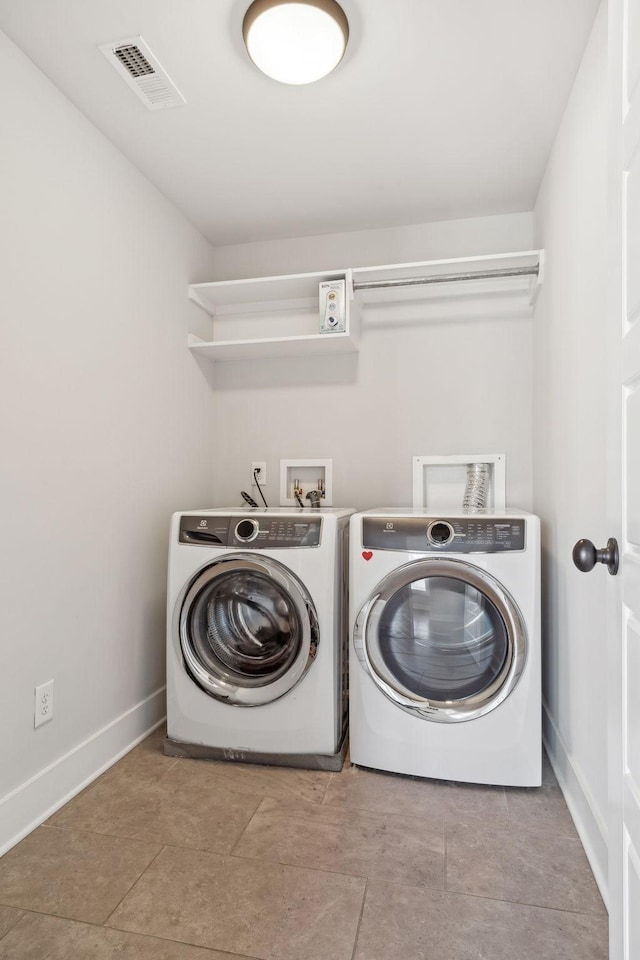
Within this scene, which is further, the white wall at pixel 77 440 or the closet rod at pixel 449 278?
the closet rod at pixel 449 278

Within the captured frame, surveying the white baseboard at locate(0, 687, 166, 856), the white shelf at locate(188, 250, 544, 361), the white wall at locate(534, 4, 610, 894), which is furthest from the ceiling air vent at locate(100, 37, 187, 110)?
the white baseboard at locate(0, 687, 166, 856)

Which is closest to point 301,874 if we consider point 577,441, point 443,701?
point 443,701

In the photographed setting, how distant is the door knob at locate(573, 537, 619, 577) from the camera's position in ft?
3.04

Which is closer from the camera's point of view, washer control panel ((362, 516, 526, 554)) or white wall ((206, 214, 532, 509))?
washer control panel ((362, 516, 526, 554))

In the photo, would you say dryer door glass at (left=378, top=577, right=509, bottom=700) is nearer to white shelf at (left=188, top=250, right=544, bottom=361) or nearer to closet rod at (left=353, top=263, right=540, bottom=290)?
white shelf at (left=188, top=250, right=544, bottom=361)

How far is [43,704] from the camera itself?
172 cm

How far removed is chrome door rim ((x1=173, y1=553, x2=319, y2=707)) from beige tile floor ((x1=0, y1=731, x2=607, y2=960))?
11.4 inches

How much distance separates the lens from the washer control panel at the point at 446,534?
1874mm

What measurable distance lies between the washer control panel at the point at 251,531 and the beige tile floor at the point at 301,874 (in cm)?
83

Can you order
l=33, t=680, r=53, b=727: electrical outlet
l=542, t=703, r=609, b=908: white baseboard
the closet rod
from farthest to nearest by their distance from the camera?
the closet rod
l=33, t=680, r=53, b=727: electrical outlet
l=542, t=703, r=609, b=908: white baseboard

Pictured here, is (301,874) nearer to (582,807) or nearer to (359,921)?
(359,921)

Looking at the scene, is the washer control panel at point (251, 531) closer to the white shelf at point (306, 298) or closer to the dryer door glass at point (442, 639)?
the dryer door glass at point (442, 639)

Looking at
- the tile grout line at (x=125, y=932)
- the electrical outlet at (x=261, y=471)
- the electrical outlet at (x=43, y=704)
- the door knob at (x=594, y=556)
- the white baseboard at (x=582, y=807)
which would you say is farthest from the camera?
the electrical outlet at (x=261, y=471)

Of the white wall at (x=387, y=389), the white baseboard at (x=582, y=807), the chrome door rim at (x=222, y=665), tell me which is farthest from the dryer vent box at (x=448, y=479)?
the white baseboard at (x=582, y=807)
